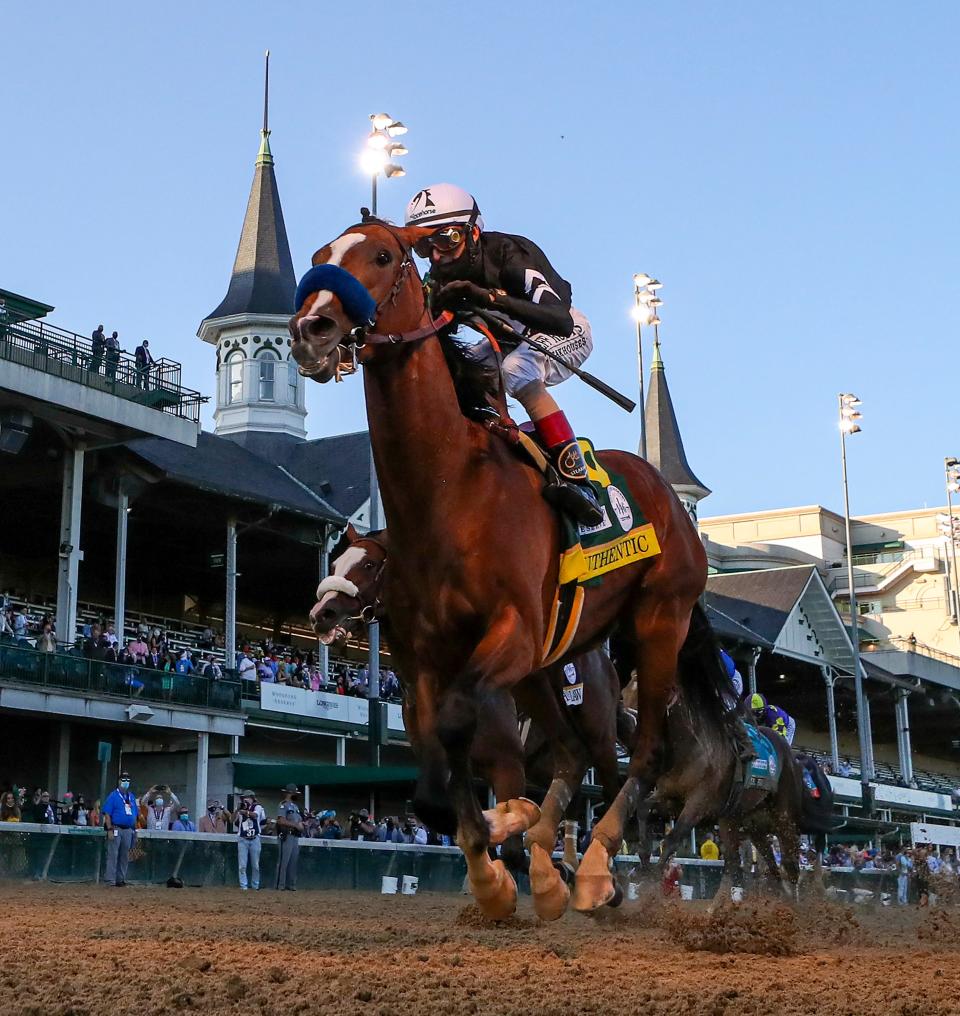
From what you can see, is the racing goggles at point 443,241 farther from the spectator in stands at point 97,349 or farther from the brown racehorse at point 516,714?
the spectator in stands at point 97,349

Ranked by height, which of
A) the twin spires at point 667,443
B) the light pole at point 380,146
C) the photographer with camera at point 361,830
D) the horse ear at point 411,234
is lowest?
the photographer with camera at point 361,830

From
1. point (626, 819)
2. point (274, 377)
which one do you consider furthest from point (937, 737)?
point (626, 819)

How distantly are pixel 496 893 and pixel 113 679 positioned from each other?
69.1 feet

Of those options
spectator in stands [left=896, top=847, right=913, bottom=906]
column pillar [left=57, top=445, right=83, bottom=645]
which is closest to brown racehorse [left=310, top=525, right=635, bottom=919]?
column pillar [left=57, top=445, right=83, bottom=645]

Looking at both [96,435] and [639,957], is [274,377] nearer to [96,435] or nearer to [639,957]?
[96,435]

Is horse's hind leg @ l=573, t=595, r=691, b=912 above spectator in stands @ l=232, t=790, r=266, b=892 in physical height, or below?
above

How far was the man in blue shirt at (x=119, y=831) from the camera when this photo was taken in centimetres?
1752

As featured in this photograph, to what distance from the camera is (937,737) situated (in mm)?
67500

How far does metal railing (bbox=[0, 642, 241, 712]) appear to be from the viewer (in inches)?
979

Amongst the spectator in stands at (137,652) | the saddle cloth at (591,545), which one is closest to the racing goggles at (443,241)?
the saddle cloth at (591,545)

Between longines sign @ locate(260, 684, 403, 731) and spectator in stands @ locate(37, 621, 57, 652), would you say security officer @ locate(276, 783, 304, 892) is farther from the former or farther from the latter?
longines sign @ locate(260, 684, 403, 731)

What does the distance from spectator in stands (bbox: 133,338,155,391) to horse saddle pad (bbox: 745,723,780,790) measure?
53.6 feet

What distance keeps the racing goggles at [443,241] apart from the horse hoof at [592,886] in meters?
3.13

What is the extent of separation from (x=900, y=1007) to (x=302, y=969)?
91.1 inches
